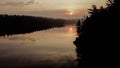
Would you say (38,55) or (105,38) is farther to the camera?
(38,55)

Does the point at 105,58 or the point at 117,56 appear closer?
the point at 117,56

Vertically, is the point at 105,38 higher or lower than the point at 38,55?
higher

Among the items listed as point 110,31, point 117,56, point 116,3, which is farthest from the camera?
point 116,3

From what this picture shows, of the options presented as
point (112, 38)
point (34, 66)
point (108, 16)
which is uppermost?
point (108, 16)

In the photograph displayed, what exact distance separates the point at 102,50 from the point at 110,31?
6.84ft

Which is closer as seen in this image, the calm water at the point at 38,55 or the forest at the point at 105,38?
the forest at the point at 105,38

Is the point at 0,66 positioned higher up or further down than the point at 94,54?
further down

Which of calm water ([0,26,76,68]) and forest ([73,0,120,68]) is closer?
forest ([73,0,120,68])

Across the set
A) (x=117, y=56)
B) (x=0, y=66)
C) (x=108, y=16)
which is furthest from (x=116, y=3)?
(x=0, y=66)

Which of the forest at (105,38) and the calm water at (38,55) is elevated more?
the forest at (105,38)

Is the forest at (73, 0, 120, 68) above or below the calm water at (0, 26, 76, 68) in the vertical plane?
above

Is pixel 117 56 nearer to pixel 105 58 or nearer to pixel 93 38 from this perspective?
pixel 105 58

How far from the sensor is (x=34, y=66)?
4412 cm

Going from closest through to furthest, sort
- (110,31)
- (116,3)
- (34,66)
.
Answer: (110,31), (116,3), (34,66)
